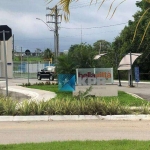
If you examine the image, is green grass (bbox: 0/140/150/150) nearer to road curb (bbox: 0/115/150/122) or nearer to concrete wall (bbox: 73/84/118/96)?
road curb (bbox: 0/115/150/122)

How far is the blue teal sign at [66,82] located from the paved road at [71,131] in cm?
912

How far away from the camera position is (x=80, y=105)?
12391 millimetres

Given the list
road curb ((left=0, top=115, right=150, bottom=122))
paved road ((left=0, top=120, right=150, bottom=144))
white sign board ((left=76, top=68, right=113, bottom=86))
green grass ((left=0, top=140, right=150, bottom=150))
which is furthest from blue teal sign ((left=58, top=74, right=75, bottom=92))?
green grass ((left=0, top=140, right=150, bottom=150))

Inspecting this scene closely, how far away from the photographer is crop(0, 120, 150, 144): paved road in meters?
8.14

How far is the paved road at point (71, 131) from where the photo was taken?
8.14 meters

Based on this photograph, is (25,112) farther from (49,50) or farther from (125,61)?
(49,50)

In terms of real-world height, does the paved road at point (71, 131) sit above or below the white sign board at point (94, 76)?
below

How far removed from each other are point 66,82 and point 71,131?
11391 mm

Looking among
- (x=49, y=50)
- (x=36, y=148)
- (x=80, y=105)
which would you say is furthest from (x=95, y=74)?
(x=49, y=50)

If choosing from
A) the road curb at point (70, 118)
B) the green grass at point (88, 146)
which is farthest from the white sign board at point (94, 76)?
the green grass at point (88, 146)

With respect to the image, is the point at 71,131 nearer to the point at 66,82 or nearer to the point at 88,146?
the point at 88,146

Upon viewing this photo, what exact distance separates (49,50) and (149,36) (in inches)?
2460

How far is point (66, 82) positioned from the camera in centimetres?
2055

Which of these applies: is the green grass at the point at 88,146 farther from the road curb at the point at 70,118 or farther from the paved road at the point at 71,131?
the road curb at the point at 70,118
